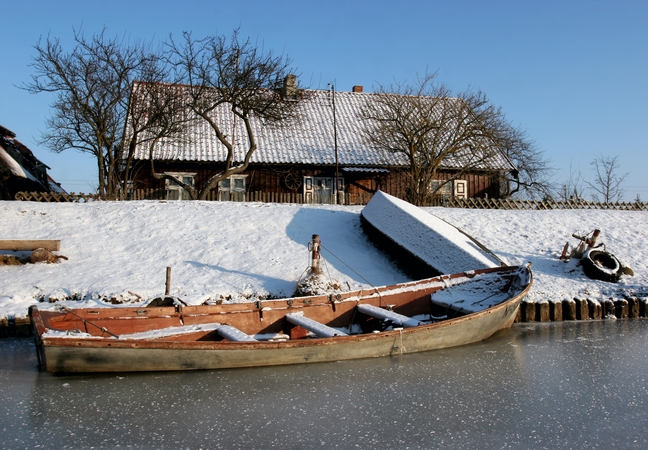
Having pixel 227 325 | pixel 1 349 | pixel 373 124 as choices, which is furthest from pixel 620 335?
pixel 373 124

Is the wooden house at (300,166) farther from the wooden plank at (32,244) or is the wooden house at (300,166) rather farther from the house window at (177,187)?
the wooden plank at (32,244)

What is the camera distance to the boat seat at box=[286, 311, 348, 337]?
863 centimetres

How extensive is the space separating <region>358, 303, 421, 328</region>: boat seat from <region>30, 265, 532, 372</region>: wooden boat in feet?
0.06

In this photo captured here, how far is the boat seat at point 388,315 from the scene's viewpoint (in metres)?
9.33

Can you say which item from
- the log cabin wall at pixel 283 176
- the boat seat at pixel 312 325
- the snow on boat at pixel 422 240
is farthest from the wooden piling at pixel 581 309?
the log cabin wall at pixel 283 176

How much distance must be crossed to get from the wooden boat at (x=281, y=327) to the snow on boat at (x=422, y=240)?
1147mm

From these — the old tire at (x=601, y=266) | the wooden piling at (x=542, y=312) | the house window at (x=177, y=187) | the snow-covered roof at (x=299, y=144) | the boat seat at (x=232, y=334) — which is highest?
the snow-covered roof at (x=299, y=144)

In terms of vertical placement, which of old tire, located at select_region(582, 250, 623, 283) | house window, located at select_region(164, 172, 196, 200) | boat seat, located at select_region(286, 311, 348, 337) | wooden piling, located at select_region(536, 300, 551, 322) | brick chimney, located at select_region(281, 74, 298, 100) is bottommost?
wooden piling, located at select_region(536, 300, 551, 322)

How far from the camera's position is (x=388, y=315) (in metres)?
9.77

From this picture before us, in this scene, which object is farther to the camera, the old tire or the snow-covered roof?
the snow-covered roof

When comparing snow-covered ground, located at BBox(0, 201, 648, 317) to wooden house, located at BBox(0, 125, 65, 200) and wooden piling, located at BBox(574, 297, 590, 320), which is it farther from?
wooden house, located at BBox(0, 125, 65, 200)

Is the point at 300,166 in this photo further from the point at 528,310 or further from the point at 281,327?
the point at 281,327

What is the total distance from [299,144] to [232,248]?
10.9 metres

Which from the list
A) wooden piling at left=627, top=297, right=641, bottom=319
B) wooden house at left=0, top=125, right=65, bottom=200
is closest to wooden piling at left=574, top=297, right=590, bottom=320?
wooden piling at left=627, top=297, right=641, bottom=319
